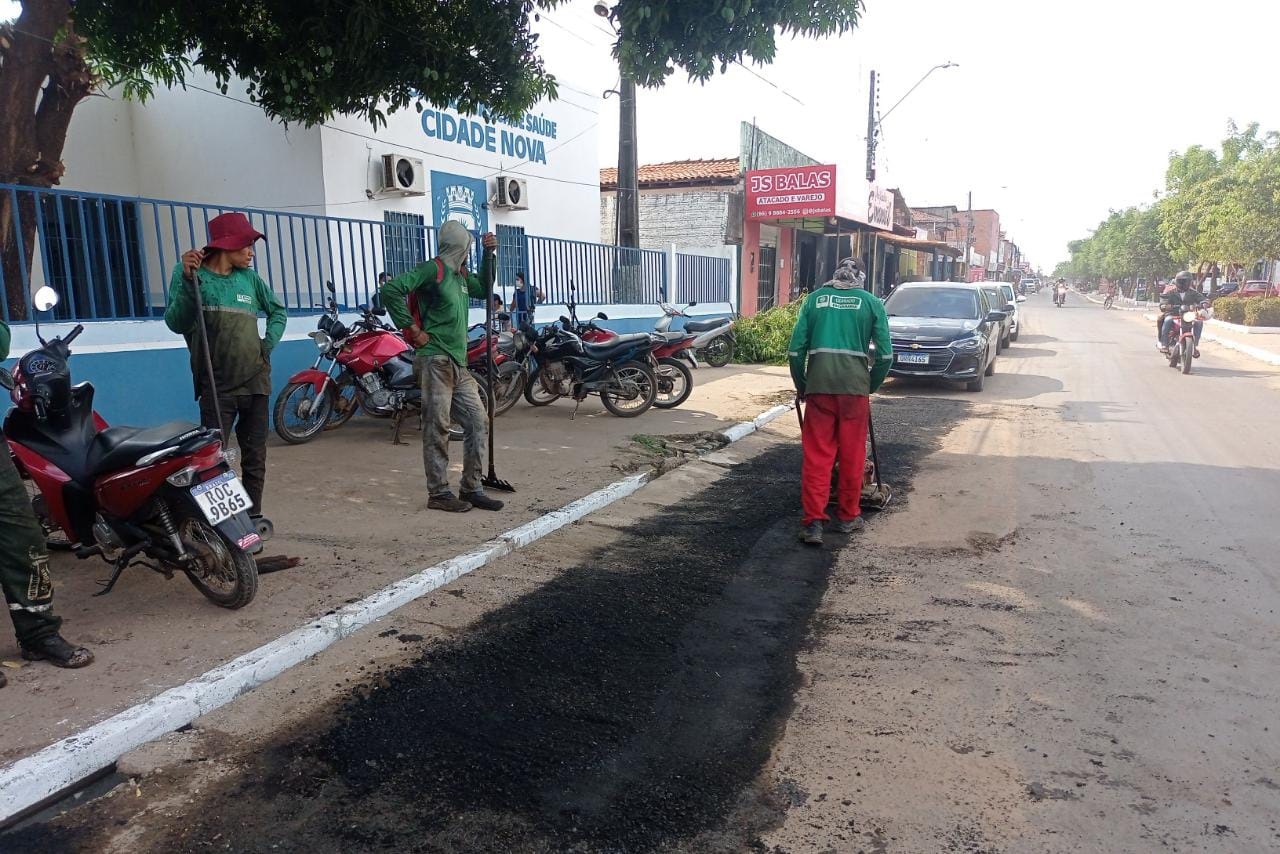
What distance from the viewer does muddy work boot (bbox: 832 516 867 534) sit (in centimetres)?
547

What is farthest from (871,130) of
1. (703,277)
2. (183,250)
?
(183,250)

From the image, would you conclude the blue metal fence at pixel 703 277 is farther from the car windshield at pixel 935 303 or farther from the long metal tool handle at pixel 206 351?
the long metal tool handle at pixel 206 351

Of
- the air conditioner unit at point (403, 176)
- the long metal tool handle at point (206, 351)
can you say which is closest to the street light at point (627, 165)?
the air conditioner unit at point (403, 176)

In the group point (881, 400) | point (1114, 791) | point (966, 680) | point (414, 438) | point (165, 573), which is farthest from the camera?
point (881, 400)

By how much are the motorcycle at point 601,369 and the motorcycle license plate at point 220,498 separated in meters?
5.45

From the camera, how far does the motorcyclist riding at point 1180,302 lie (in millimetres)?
14453

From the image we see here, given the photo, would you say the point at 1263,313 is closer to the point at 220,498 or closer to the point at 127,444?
the point at 220,498

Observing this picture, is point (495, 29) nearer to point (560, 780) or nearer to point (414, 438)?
point (414, 438)

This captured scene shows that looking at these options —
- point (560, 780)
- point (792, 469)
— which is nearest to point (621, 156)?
point (792, 469)

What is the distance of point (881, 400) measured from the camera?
448 inches

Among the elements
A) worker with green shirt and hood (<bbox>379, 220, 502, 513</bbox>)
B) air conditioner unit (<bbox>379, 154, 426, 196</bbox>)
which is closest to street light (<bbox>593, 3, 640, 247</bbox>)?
air conditioner unit (<bbox>379, 154, 426, 196</bbox>)

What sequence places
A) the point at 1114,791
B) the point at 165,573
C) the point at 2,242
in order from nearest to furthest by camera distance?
1. the point at 1114,791
2. the point at 165,573
3. the point at 2,242

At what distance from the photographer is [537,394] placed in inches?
393

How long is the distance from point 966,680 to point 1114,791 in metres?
0.78
